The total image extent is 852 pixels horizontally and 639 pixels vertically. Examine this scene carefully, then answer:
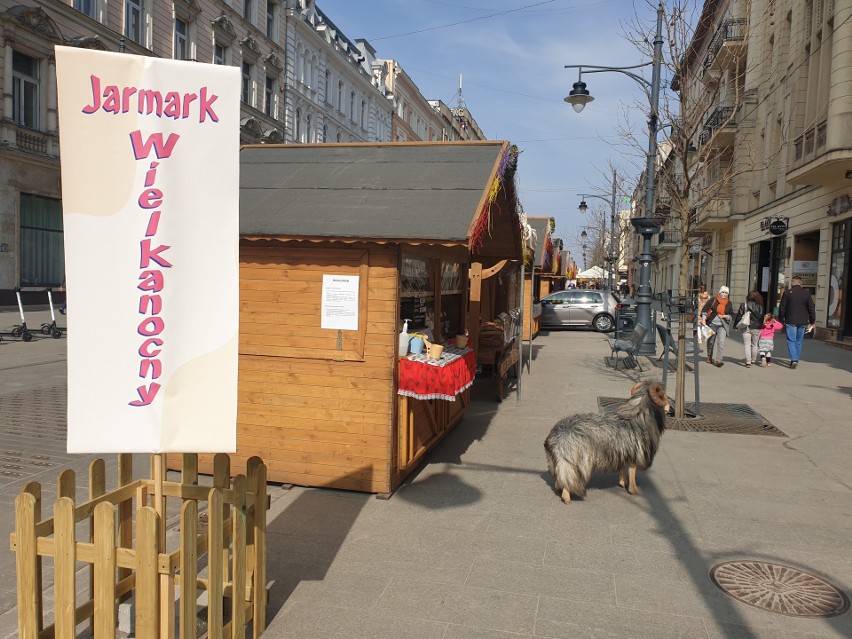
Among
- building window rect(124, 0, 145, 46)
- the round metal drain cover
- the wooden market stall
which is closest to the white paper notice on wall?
the wooden market stall

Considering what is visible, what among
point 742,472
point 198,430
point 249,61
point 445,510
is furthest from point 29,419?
point 249,61

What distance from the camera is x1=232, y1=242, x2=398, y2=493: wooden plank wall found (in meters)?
5.20

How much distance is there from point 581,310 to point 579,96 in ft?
33.6

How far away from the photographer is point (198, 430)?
2.85 meters

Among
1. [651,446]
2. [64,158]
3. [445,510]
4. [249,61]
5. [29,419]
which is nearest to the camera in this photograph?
[64,158]

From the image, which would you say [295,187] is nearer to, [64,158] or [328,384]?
[328,384]

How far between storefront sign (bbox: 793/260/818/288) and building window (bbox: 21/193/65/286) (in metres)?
24.4

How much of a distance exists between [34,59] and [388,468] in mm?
23352

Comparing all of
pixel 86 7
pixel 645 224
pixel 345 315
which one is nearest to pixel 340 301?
pixel 345 315

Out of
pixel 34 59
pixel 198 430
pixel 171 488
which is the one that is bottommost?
pixel 171 488

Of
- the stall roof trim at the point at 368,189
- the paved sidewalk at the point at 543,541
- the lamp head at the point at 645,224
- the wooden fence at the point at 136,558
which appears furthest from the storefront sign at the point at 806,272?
the wooden fence at the point at 136,558

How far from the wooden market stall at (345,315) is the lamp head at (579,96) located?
1000cm

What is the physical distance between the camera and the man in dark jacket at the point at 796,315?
13.2m

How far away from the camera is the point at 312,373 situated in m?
5.34
